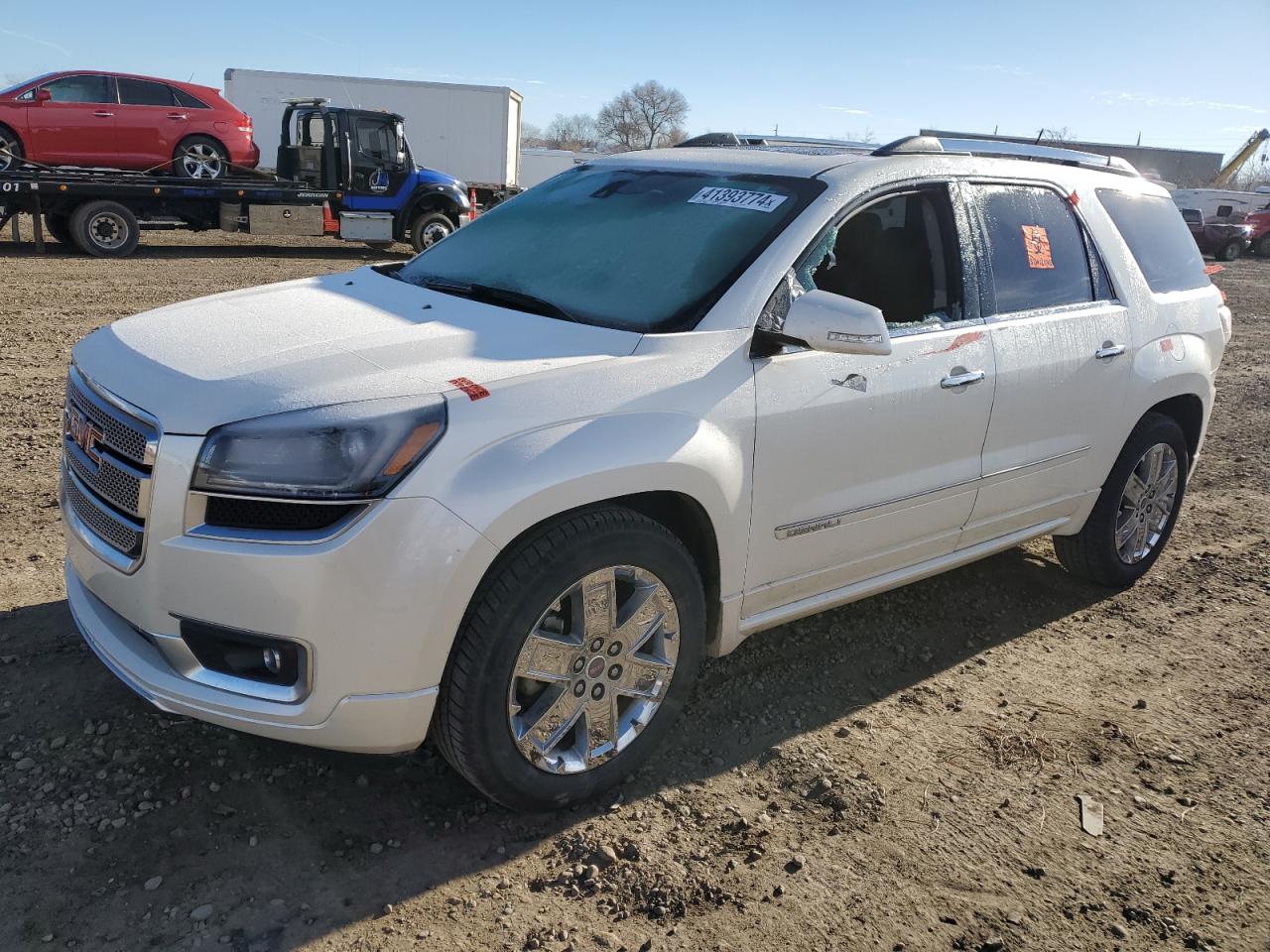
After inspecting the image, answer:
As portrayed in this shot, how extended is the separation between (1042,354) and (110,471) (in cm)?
312

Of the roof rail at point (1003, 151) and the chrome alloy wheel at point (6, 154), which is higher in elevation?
the roof rail at point (1003, 151)

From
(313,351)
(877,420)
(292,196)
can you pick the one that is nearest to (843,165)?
(877,420)

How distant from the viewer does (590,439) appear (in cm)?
260

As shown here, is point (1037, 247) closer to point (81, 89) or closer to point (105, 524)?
point (105, 524)

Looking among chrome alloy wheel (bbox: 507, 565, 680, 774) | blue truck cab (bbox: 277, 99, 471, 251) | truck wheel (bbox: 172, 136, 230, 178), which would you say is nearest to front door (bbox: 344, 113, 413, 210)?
blue truck cab (bbox: 277, 99, 471, 251)

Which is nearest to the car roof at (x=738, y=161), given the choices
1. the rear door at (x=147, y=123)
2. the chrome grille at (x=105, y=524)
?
the chrome grille at (x=105, y=524)

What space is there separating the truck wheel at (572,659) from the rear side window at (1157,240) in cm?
278

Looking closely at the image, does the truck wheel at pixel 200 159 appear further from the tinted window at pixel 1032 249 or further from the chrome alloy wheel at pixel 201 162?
the tinted window at pixel 1032 249

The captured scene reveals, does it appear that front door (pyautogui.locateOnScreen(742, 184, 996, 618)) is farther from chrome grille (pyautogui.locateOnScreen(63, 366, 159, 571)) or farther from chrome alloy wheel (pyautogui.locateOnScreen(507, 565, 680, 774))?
chrome grille (pyautogui.locateOnScreen(63, 366, 159, 571))

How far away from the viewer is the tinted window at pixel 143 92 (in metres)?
15.0

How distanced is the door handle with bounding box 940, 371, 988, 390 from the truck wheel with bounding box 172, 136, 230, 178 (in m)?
15.1

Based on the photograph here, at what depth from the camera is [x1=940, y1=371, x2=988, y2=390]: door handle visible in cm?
345

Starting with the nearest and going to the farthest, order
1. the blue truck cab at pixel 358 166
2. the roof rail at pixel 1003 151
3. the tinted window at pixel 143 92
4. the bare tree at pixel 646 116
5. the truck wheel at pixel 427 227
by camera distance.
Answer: the roof rail at pixel 1003 151 → the tinted window at pixel 143 92 → the blue truck cab at pixel 358 166 → the truck wheel at pixel 427 227 → the bare tree at pixel 646 116

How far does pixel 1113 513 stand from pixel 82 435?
4.02 metres
